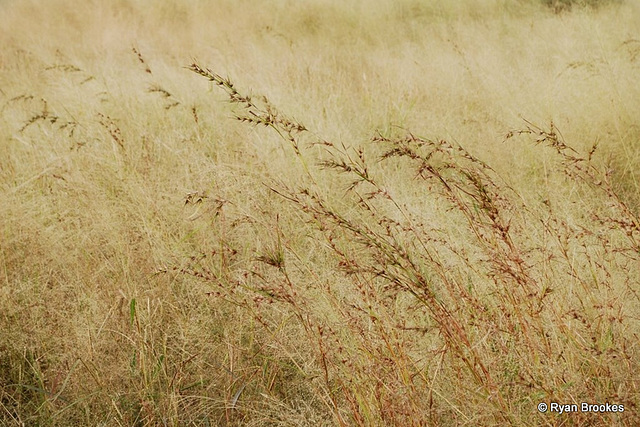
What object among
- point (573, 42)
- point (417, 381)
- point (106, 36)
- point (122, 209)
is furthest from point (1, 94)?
point (573, 42)

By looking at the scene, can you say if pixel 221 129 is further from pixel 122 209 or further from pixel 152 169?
pixel 122 209

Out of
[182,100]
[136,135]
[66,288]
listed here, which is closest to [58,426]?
[66,288]

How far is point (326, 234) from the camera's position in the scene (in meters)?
1.81

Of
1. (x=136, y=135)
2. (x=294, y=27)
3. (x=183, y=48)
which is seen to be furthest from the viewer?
(x=294, y=27)

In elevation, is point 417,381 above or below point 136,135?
below

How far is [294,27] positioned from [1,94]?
3.37 metres

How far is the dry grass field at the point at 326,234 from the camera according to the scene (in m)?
1.34

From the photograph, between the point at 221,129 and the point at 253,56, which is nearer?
the point at 221,129

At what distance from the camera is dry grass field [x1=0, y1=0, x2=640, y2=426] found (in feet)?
4.39

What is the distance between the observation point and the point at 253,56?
4586 mm

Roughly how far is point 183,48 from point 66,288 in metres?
4.07

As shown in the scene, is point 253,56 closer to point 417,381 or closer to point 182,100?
point 182,100

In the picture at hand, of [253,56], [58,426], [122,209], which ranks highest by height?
[253,56]

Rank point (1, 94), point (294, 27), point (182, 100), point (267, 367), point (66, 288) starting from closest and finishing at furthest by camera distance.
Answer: point (267, 367), point (66, 288), point (182, 100), point (1, 94), point (294, 27)
